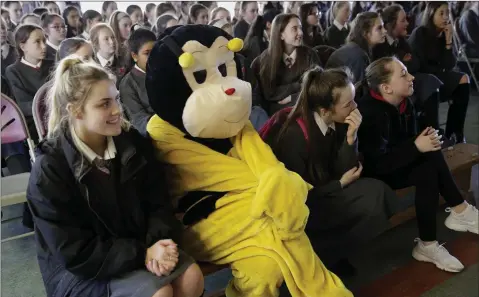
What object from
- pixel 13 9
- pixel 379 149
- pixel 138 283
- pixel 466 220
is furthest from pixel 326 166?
pixel 13 9

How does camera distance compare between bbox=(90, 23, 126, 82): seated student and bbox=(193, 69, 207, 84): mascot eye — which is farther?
bbox=(90, 23, 126, 82): seated student

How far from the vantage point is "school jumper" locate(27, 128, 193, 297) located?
115 centimetres

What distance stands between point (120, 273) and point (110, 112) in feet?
1.31

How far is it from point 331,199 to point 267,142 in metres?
0.28

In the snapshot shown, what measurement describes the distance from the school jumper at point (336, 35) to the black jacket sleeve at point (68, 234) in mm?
2856

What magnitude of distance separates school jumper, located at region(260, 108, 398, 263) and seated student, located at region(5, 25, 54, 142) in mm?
1565

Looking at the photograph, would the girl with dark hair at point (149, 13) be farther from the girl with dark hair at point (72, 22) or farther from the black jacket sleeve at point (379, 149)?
the black jacket sleeve at point (379, 149)

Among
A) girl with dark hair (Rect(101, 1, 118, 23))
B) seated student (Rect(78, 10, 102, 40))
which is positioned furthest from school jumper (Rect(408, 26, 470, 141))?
girl with dark hair (Rect(101, 1, 118, 23))

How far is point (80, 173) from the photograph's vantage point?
1.18m

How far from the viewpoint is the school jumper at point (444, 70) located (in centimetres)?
283

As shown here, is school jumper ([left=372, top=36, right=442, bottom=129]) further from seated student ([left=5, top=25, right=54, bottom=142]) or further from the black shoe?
seated student ([left=5, top=25, right=54, bottom=142])

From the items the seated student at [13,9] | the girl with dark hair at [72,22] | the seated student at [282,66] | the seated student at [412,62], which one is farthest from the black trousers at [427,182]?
the seated student at [13,9]

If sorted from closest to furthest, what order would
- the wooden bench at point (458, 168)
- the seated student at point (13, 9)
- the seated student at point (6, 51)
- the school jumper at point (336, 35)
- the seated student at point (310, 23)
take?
the wooden bench at point (458, 168) < the seated student at point (6, 51) < the seated student at point (310, 23) < the school jumper at point (336, 35) < the seated student at point (13, 9)

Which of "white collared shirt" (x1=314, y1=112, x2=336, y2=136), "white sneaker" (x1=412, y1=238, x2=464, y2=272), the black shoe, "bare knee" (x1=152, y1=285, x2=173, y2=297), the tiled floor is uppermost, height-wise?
"white collared shirt" (x1=314, y1=112, x2=336, y2=136)
